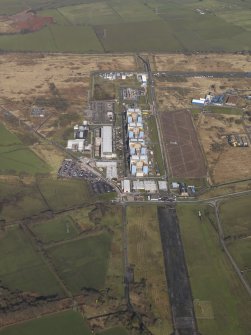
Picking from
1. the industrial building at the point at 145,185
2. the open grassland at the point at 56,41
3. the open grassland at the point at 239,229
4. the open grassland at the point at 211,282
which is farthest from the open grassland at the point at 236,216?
the open grassland at the point at 56,41

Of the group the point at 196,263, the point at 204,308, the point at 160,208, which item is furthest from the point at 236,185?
the point at 204,308

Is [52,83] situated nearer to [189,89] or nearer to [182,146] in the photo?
[189,89]

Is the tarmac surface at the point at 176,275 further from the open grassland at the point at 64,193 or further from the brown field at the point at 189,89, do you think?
the brown field at the point at 189,89

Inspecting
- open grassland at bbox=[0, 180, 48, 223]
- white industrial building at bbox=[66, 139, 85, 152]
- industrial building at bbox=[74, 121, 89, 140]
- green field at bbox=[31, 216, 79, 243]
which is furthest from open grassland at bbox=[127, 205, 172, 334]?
industrial building at bbox=[74, 121, 89, 140]

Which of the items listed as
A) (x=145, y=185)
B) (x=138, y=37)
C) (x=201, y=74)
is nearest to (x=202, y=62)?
(x=201, y=74)

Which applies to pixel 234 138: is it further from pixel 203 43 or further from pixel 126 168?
pixel 203 43
